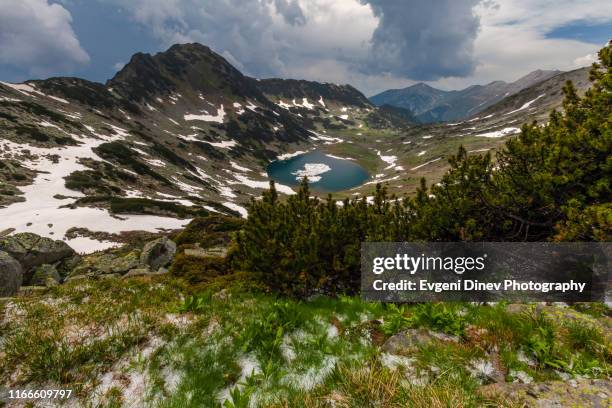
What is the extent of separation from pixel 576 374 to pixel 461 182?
20.9 ft

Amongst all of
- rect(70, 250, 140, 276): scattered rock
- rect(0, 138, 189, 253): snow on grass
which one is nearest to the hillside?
rect(0, 138, 189, 253): snow on grass

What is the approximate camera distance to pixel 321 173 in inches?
6516

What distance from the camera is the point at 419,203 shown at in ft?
33.9

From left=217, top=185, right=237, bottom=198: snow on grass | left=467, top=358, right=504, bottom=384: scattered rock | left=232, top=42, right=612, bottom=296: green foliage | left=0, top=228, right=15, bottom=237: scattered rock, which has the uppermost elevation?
left=217, top=185, right=237, bottom=198: snow on grass

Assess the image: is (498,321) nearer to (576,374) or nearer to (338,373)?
(576,374)

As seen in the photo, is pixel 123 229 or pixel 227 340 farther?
pixel 123 229

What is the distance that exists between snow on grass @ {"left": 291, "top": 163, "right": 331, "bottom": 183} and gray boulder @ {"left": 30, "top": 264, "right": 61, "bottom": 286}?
12751 centimetres

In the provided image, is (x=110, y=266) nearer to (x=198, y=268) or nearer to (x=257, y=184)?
(x=198, y=268)

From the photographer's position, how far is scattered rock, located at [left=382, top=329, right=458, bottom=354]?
5.22m

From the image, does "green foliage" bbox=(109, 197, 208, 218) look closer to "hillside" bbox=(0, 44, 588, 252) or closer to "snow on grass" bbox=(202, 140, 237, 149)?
"hillside" bbox=(0, 44, 588, 252)

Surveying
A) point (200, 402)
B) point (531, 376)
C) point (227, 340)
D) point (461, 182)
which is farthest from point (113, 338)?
point (461, 182)

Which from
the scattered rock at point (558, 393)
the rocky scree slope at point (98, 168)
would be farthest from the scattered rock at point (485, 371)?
the rocky scree slope at point (98, 168)

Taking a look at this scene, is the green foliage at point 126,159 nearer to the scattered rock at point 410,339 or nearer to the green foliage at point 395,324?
the green foliage at point 395,324

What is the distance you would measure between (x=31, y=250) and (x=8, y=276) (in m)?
13.1
